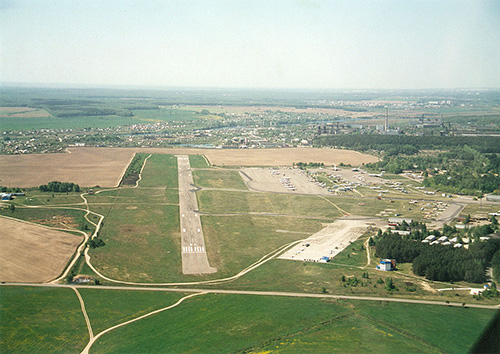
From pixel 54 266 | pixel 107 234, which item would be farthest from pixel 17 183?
pixel 54 266

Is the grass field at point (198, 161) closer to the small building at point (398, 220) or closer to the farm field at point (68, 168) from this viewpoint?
the farm field at point (68, 168)

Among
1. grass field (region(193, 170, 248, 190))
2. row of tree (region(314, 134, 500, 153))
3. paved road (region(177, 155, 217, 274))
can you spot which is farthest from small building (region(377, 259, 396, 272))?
row of tree (region(314, 134, 500, 153))

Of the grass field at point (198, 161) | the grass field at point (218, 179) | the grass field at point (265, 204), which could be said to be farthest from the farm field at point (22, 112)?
the grass field at point (265, 204)

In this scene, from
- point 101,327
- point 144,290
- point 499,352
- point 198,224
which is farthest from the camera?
point 198,224

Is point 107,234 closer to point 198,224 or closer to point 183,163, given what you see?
point 198,224

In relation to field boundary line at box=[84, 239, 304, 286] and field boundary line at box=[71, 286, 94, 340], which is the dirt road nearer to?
field boundary line at box=[84, 239, 304, 286]

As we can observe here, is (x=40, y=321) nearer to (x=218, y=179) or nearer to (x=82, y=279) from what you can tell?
(x=82, y=279)
